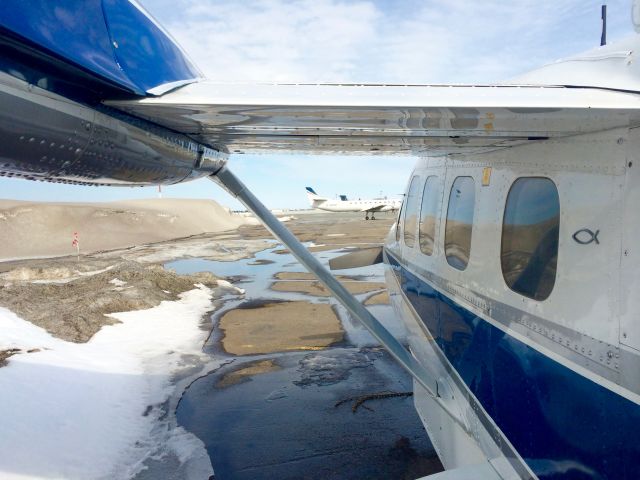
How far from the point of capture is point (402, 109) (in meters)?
1.90

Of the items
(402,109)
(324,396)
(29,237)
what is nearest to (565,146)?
(402,109)

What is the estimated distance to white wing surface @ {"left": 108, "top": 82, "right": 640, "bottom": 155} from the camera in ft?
6.15

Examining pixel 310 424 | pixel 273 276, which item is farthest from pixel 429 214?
pixel 273 276

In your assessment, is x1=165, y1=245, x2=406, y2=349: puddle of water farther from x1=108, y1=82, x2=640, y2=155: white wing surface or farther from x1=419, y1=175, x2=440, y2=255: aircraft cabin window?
x1=108, y1=82, x2=640, y2=155: white wing surface

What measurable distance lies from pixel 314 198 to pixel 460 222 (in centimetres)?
6816

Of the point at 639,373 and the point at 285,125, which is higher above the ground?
the point at 285,125

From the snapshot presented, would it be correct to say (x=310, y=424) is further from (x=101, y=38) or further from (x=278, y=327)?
(x=101, y=38)

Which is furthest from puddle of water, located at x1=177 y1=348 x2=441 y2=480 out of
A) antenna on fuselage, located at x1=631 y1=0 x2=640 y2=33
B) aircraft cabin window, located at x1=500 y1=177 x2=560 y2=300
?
antenna on fuselage, located at x1=631 y1=0 x2=640 y2=33

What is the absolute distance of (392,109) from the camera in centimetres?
191

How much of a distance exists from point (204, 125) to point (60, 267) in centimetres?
1668

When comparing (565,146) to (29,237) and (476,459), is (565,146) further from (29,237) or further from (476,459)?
(29,237)

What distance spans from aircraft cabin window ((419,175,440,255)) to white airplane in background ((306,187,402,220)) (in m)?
52.9

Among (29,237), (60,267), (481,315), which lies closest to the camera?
(481,315)

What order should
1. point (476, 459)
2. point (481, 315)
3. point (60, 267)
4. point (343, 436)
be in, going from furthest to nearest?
point (60, 267) < point (343, 436) < point (476, 459) < point (481, 315)
